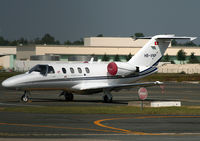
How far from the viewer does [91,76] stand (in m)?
37.9

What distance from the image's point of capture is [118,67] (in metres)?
38.6

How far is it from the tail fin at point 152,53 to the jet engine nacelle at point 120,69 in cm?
110

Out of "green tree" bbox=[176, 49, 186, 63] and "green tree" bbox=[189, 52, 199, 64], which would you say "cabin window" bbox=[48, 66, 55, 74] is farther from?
"green tree" bbox=[189, 52, 199, 64]

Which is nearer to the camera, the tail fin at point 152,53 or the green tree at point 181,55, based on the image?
the tail fin at point 152,53

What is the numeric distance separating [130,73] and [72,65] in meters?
4.66

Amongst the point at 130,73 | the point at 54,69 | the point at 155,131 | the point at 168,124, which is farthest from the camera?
the point at 130,73

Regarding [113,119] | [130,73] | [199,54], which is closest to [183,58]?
[199,54]

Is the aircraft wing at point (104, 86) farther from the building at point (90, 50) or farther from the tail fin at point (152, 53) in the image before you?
the building at point (90, 50)

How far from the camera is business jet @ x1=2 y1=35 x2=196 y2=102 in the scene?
35234 mm

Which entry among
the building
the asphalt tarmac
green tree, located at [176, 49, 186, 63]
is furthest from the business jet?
green tree, located at [176, 49, 186, 63]

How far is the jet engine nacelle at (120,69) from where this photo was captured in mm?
→ 38406

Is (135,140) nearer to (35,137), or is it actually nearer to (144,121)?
(35,137)

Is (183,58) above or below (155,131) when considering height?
above

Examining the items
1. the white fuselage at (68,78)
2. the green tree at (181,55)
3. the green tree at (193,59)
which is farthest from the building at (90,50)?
the white fuselage at (68,78)
